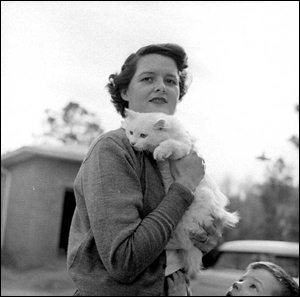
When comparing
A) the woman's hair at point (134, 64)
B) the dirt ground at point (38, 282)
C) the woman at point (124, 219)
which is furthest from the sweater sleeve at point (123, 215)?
the dirt ground at point (38, 282)

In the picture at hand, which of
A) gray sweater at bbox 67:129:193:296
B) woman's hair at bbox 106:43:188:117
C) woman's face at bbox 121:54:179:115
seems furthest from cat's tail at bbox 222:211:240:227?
woman's hair at bbox 106:43:188:117

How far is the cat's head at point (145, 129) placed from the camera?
1575 mm

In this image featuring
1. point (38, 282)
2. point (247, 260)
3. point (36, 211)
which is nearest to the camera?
point (247, 260)

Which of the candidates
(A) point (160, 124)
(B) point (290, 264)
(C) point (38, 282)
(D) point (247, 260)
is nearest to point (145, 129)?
(A) point (160, 124)

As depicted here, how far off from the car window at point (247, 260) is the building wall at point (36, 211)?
536 centimetres

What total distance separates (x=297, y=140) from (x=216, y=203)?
7320 mm

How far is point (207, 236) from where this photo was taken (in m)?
1.58

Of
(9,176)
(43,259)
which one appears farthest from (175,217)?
(9,176)

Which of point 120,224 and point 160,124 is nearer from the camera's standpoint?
point 120,224

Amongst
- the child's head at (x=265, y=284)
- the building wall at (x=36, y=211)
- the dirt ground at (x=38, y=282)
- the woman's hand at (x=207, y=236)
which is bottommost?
the dirt ground at (x=38, y=282)

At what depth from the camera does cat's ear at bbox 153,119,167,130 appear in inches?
64.5

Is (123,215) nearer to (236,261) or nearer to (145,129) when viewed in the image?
(145,129)

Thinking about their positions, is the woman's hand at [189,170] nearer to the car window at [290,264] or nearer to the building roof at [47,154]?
the car window at [290,264]

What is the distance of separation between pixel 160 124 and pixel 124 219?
1.47 feet
